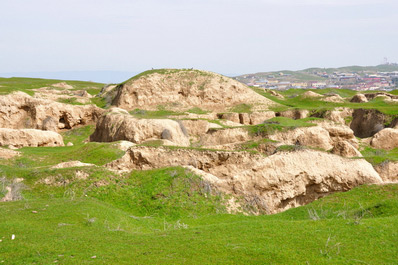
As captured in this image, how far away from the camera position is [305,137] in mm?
38906

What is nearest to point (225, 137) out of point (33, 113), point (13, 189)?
point (13, 189)

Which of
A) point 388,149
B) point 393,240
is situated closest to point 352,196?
point 393,240

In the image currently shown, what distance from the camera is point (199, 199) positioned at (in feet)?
68.9

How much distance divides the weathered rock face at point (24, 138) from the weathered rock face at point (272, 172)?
16550mm

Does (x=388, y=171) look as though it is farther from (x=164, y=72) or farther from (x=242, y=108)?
(x=164, y=72)

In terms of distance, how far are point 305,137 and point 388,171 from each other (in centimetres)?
1352

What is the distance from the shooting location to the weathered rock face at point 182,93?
192ft

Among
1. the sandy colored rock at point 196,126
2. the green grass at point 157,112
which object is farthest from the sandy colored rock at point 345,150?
the green grass at point 157,112

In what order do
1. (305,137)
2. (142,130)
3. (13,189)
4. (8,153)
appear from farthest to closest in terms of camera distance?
(142,130), (305,137), (8,153), (13,189)

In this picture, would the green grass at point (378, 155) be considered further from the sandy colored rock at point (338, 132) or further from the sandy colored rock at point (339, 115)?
the sandy colored rock at point (339, 115)

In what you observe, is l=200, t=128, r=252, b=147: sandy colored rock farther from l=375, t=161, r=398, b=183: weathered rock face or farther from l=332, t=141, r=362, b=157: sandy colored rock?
l=375, t=161, r=398, b=183: weathered rock face

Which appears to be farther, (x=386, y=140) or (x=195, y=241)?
(x=386, y=140)

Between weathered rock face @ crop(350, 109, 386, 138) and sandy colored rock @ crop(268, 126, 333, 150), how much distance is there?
557 inches

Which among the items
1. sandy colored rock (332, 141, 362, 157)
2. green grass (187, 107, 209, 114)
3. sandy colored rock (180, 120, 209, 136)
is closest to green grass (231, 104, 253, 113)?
green grass (187, 107, 209, 114)
